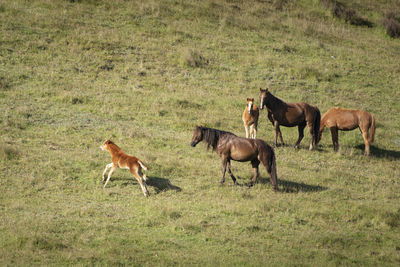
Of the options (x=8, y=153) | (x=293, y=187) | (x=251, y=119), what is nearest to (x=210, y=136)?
(x=293, y=187)

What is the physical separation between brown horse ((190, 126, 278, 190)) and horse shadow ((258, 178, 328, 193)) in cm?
41

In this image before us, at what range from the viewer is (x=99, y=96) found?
2358cm

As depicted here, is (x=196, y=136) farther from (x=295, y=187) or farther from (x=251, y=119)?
(x=251, y=119)

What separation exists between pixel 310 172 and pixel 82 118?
30.1 feet

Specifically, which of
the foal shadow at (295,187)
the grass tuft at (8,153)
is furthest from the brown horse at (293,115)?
the grass tuft at (8,153)

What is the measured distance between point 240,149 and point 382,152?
833cm

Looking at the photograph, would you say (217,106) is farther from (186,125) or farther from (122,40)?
(122,40)

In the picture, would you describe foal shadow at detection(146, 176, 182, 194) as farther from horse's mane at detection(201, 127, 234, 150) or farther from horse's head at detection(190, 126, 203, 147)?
horse's mane at detection(201, 127, 234, 150)

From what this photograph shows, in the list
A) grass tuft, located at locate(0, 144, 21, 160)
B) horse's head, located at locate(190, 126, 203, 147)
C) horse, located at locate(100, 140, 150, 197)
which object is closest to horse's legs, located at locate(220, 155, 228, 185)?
horse's head, located at locate(190, 126, 203, 147)

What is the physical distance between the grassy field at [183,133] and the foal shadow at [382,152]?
0.14m

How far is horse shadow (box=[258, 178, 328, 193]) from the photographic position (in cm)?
1602

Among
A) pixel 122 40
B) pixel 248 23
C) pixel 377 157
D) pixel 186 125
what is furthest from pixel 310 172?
pixel 248 23

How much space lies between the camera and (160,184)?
15.8 meters

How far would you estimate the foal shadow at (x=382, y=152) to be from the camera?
20.9m
